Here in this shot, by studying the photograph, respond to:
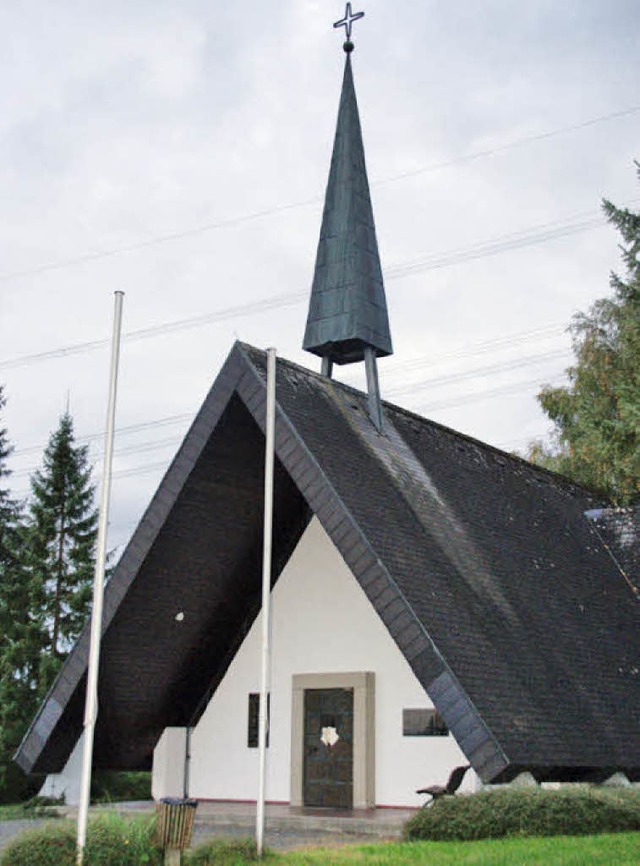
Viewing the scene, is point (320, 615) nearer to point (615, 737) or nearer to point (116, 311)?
point (615, 737)

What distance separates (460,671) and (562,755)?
1623 millimetres

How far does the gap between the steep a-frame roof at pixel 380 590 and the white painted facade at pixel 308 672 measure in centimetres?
38

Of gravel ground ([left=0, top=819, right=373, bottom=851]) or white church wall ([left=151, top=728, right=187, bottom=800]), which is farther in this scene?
white church wall ([left=151, top=728, right=187, bottom=800])

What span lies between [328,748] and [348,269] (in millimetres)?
8072

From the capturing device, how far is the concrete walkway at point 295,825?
41.6 feet

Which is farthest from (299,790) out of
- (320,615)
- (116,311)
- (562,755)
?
(116,311)

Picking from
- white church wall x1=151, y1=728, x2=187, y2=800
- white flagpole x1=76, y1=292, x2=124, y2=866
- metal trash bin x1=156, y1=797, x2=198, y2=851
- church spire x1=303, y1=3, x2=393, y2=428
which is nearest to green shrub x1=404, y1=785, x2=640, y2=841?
metal trash bin x1=156, y1=797, x2=198, y2=851

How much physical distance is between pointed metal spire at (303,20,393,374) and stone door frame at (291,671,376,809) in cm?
530

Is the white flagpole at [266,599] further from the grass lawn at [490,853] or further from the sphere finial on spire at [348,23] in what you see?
the sphere finial on spire at [348,23]

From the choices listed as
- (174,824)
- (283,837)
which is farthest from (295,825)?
(174,824)

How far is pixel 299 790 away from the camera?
52.6 feet

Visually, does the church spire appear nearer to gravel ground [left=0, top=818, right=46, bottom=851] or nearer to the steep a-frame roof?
the steep a-frame roof

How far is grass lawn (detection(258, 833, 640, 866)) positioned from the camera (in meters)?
8.91

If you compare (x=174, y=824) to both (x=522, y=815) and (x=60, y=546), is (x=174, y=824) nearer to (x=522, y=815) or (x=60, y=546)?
(x=522, y=815)
